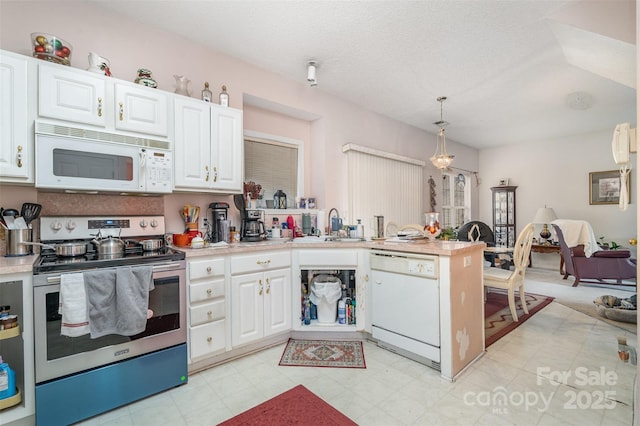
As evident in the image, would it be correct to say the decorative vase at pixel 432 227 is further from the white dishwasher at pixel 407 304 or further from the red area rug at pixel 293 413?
the red area rug at pixel 293 413

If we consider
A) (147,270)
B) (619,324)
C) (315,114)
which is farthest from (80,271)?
(619,324)

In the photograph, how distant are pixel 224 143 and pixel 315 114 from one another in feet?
4.94

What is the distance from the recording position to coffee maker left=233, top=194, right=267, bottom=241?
116 inches

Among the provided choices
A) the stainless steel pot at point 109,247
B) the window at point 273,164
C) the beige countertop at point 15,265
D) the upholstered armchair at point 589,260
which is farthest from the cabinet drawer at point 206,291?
the upholstered armchair at point 589,260

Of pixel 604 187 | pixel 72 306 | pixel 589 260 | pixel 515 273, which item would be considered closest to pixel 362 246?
pixel 515 273

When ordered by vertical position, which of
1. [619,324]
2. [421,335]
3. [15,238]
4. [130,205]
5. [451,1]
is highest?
[451,1]

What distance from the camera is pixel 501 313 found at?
3578 mm

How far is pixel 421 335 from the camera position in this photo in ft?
7.66

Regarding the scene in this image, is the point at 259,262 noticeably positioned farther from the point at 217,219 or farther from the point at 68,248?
the point at 68,248

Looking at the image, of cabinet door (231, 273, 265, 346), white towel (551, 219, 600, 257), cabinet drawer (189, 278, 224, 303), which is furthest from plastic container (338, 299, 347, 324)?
white towel (551, 219, 600, 257)

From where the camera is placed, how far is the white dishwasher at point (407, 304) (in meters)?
A: 2.25

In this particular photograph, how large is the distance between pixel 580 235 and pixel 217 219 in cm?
615

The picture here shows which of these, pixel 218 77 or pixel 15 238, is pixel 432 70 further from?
pixel 15 238

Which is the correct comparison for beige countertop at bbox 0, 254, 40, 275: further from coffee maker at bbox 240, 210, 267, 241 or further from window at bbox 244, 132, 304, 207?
window at bbox 244, 132, 304, 207
